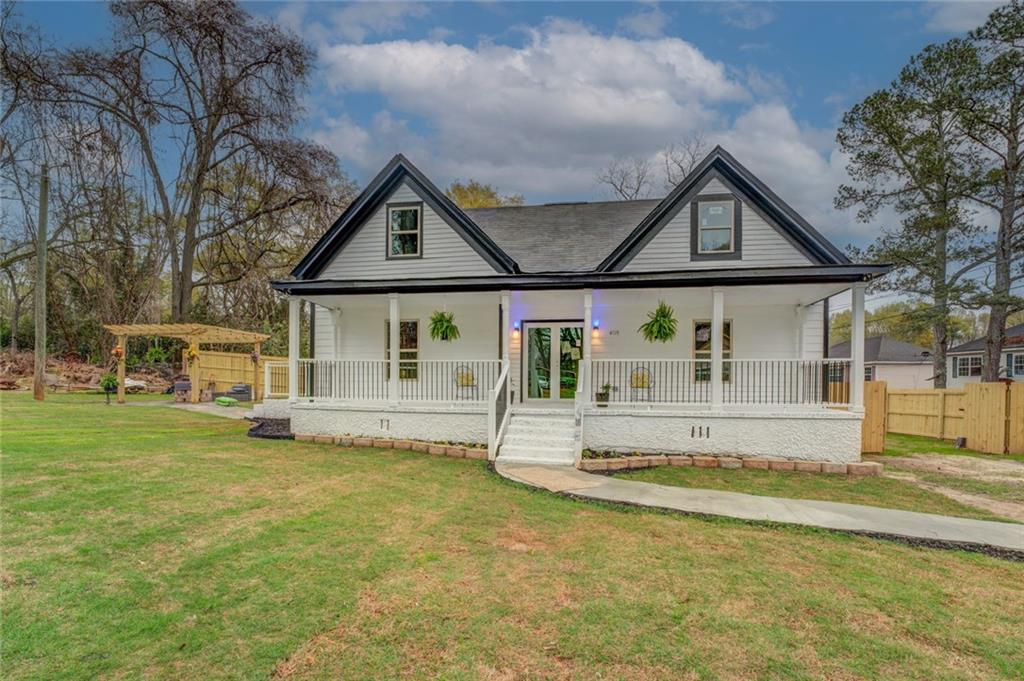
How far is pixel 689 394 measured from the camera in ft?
38.4

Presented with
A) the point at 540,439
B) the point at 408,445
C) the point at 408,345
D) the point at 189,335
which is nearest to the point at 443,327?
the point at 408,345

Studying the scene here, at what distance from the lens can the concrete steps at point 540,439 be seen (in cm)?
912

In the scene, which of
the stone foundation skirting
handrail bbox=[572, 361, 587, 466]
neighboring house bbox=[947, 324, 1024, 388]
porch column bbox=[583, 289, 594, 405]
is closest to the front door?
porch column bbox=[583, 289, 594, 405]

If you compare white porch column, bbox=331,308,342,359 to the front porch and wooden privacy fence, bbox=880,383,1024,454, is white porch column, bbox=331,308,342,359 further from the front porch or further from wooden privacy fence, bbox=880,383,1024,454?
wooden privacy fence, bbox=880,383,1024,454

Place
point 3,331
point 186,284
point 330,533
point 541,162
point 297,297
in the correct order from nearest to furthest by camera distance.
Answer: point 330,533
point 297,297
point 186,284
point 3,331
point 541,162

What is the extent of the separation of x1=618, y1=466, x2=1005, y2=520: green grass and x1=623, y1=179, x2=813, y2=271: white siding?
4.57m

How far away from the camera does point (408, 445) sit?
10156 millimetres

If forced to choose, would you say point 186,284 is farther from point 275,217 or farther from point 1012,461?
point 1012,461

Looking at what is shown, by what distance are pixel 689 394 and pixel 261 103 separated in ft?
76.5

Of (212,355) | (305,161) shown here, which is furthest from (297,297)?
(305,161)

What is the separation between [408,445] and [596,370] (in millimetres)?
4725

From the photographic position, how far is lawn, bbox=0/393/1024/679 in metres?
2.94

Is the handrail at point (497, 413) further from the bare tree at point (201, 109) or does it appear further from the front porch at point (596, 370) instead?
the bare tree at point (201, 109)

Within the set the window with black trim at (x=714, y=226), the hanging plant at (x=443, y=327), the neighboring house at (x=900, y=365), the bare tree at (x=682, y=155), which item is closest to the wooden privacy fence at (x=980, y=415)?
the window with black trim at (x=714, y=226)
